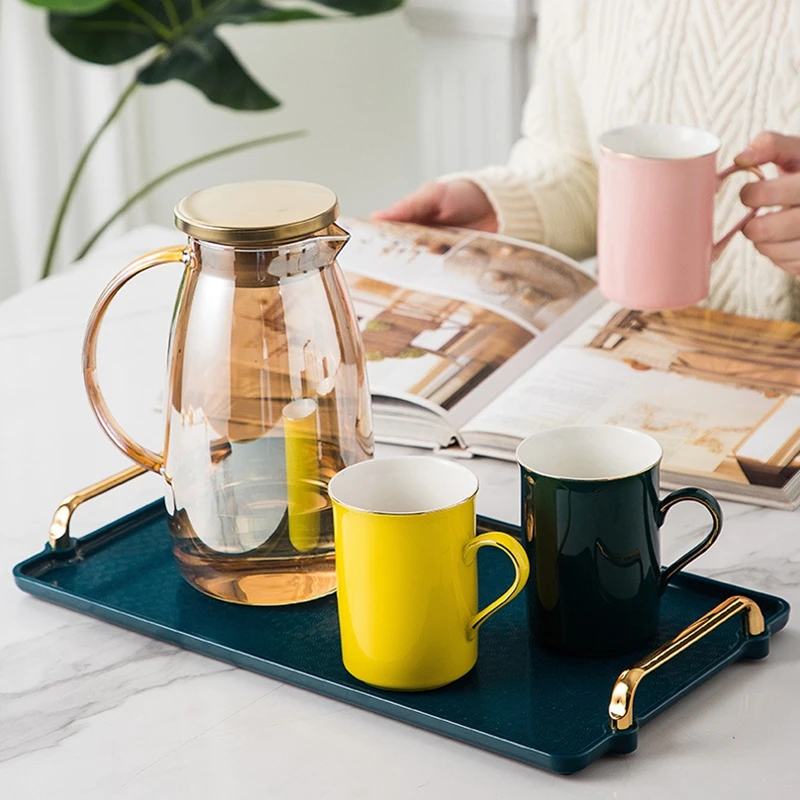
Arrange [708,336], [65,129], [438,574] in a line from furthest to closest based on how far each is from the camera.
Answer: [65,129]
[708,336]
[438,574]

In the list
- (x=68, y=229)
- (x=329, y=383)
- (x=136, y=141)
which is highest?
(x=329, y=383)

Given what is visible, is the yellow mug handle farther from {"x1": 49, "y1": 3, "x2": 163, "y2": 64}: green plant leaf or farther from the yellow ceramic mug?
{"x1": 49, "y1": 3, "x2": 163, "y2": 64}: green plant leaf

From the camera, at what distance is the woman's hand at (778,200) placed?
100 cm

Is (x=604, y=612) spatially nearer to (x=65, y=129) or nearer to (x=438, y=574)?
(x=438, y=574)

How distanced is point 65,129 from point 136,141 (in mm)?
160

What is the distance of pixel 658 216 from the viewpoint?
940 millimetres

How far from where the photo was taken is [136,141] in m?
2.46

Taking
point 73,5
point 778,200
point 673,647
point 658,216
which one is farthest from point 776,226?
point 73,5

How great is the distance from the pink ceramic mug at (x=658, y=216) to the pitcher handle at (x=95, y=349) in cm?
38

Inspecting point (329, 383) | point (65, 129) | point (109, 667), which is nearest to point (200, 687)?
point (109, 667)

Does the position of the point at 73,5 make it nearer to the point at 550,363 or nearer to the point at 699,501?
the point at 550,363

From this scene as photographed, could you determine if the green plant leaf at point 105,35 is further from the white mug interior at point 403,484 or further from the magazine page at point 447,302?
the white mug interior at point 403,484

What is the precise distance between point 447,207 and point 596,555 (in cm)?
76

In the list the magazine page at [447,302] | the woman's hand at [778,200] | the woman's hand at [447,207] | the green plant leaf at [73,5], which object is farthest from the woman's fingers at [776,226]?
the green plant leaf at [73,5]
